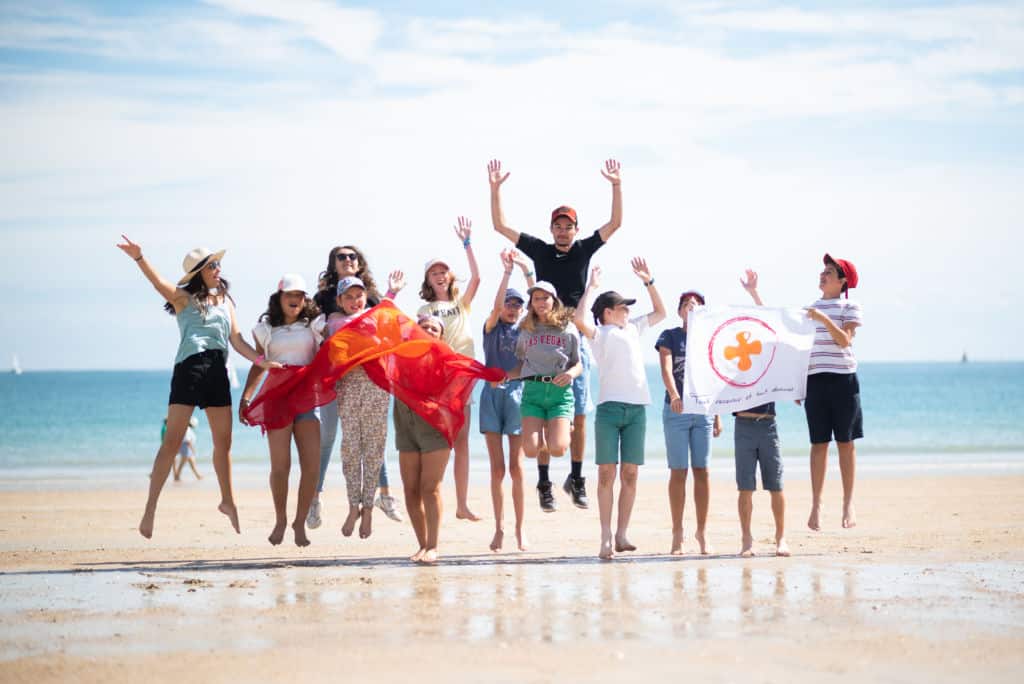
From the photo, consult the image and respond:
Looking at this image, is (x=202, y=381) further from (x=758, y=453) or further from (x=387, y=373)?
(x=758, y=453)

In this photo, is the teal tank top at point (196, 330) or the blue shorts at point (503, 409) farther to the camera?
the blue shorts at point (503, 409)

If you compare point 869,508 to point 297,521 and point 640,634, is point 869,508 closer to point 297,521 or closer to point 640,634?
point 297,521

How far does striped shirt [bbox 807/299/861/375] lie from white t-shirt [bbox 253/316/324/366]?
4.26 metres

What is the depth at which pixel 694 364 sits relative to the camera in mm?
9797

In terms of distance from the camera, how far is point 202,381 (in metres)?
9.55

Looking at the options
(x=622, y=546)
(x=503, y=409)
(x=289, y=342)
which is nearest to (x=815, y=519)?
(x=622, y=546)

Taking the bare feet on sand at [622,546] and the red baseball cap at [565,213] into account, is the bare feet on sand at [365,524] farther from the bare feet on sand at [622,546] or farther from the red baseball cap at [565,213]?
the red baseball cap at [565,213]

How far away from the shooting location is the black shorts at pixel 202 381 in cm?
952

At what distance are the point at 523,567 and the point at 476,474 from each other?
1307 centimetres

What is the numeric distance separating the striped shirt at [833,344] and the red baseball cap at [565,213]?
2266 mm

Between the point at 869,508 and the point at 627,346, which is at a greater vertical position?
the point at 627,346

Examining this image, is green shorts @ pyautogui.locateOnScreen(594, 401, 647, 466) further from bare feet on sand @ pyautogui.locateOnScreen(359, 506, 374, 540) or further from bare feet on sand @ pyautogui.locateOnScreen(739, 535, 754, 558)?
bare feet on sand @ pyautogui.locateOnScreen(359, 506, 374, 540)

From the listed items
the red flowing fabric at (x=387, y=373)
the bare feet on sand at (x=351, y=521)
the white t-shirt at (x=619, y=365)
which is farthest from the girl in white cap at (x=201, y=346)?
the white t-shirt at (x=619, y=365)

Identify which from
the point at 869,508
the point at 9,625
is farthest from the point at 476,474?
the point at 9,625
